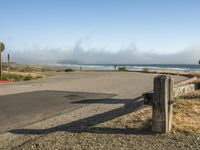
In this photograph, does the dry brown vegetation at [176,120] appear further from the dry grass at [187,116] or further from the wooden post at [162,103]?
the wooden post at [162,103]

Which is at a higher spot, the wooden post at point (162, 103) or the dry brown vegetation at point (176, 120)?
the wooden post at point (162, 103)

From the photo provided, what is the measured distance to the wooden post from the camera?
7.03m

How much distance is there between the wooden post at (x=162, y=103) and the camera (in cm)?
703

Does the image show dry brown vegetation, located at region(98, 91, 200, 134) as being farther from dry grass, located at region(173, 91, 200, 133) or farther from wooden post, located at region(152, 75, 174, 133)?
wooden post, located at region(152, 75, 174, 133)

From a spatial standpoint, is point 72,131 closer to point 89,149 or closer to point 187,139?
point 89,149

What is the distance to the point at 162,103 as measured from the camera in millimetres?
7047

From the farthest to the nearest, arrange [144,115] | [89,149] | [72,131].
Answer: [144,115] < [72,131] < [89,149]

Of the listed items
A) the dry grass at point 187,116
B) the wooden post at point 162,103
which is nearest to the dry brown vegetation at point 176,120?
the dry grass at point 187,116

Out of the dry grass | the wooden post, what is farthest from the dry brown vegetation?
the wooden post

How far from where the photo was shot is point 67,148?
20.2 feet

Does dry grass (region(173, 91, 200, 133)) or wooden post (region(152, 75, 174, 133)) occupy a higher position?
wooden post (region(152, 75, 174, 133))

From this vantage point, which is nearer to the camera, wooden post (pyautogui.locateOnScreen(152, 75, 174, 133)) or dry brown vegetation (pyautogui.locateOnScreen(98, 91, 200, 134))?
wooden post (pyautogui.locateOnScreen(152, 75, 174, 133))

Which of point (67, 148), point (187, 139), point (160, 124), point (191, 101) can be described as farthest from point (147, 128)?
point (191, 101)

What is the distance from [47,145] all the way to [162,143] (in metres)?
1.99
